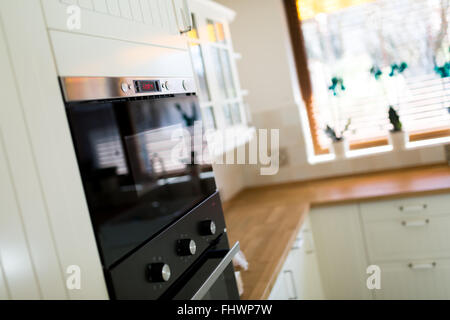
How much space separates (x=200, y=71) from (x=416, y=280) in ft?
5.53

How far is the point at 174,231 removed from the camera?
95cm

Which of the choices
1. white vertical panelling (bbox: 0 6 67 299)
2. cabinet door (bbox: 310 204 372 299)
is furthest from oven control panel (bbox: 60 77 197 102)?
cabinet door (bbox: 310 204 372 299)

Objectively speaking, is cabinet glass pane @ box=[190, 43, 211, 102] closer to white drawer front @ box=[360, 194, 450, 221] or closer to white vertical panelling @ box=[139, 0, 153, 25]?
white vertical panelling @ box=[139, 0, 153, 25]

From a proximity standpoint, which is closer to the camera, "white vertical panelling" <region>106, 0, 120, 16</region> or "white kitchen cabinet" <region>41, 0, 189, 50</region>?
"white kitchen cabinet" <region>41, 0, 189, 50</region>

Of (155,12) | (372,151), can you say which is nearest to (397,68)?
(372,151)

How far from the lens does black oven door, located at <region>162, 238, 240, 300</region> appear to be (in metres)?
0.91

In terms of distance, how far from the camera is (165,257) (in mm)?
907

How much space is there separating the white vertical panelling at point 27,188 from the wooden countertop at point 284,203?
0.91 m

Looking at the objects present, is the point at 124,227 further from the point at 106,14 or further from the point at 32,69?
the point at 106,14

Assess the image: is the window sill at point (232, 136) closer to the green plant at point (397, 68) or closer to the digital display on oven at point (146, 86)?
the digital display on oven at point (146, 86)

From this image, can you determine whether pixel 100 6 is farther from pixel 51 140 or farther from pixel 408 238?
pixel 408 238

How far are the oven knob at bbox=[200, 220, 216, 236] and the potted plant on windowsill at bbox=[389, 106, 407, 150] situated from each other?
6.89 feet

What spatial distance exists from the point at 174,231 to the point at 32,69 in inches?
18.5
